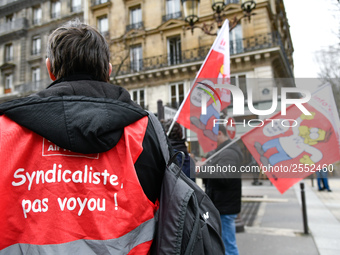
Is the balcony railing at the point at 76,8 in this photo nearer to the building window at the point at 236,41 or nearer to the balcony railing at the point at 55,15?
the balcony railing at the point at 55,15

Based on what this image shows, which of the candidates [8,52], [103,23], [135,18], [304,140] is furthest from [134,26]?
[304,140]

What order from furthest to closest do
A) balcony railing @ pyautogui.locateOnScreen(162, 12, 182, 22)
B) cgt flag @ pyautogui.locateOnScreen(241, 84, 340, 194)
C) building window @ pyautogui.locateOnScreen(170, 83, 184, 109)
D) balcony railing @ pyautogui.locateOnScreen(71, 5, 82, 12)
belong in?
balcony railing @ pyautogui.locateOnScreen(71, 5, 82, 12), balcony railing @ pyautogui.locateOnScreen(162, 12, 182, 22), building window @ pyautogui.locateOnScreen(170, 83, 184, 109), cgt flag @ pyautogui.locateOnScreen(241, 84, 340, 194)

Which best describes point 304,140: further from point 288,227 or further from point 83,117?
point 288,227

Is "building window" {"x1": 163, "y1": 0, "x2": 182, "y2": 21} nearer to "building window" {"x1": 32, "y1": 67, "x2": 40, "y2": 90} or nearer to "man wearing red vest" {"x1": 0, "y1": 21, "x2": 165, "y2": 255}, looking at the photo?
"building window" {"x1": 32, "y1": 67, "x2": 40, "y2": 90}

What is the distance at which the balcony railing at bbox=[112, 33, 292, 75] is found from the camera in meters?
18.3

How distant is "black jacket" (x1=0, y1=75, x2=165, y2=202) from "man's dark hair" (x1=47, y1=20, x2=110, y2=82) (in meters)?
0.08

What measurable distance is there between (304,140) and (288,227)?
373 centimetres

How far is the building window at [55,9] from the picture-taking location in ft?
90.0

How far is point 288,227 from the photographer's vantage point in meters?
5.79

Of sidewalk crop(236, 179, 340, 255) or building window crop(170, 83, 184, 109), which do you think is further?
building window crop(170, 83, 184, 109)

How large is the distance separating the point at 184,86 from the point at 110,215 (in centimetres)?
1965

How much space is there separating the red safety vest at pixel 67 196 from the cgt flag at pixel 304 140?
210 cm

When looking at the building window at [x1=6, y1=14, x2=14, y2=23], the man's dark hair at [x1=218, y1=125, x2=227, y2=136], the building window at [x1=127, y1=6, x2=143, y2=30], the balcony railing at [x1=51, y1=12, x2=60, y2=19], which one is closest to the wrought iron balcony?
the building window at [x1=127, y1=6, x2=143, y2=30]

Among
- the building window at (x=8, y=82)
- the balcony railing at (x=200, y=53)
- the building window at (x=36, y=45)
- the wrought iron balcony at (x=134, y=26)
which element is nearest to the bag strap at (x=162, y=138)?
the balcony railing at (x=200, y=53)
